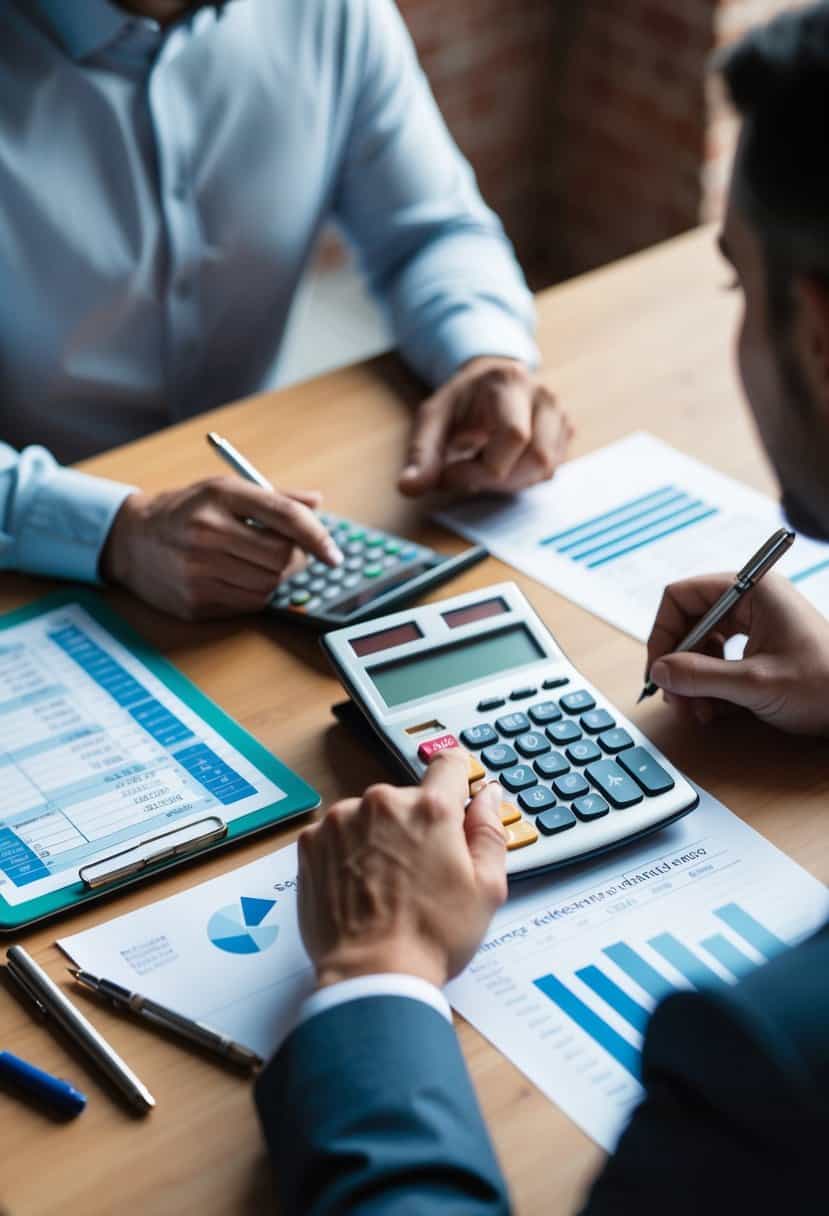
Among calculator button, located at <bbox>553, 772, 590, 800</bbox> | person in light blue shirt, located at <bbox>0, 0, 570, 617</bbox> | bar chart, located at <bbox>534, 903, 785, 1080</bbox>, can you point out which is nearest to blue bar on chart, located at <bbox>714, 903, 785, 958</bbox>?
bar chart, located at <bbox>534, 903, 785, 1080</bbox>

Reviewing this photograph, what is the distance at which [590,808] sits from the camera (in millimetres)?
833

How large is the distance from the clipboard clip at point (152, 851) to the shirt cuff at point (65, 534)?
1.06ft

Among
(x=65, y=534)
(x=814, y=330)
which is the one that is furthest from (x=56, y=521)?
(x=814, y=330)

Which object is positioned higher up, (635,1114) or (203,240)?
(203,240)

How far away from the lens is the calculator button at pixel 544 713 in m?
0.89

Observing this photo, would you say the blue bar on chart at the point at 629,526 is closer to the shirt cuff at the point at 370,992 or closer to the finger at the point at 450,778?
the finger at the point at 450,778

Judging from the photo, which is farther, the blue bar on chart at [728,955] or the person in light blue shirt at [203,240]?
the person in light blue shirt at [203,240]

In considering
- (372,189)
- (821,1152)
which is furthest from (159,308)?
(821,1152)

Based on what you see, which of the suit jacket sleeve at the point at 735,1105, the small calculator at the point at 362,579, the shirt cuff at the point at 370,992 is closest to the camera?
the suit jacket sleeve at the point at 735,1105

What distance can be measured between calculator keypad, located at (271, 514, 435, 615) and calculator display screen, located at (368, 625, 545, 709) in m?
0.12

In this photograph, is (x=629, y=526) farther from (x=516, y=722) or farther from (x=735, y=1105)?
(x=735, y=1105)

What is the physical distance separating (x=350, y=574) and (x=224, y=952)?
Result: 37cm

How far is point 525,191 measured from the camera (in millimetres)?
3238

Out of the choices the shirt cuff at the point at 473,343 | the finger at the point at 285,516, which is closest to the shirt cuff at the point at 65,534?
the finger at the point at 285,516
